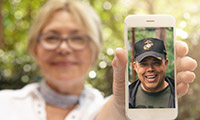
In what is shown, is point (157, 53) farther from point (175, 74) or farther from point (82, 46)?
point (82, 46)

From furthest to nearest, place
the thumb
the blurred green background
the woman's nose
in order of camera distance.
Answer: the blurred green background
the woman's nose
the thumb

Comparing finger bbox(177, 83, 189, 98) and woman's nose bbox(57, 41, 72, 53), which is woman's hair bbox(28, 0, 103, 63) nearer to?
woman's nose bbox(57, 41, 72, 53)

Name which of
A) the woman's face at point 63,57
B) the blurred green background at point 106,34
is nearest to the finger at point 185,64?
the woman's face at point 63,57

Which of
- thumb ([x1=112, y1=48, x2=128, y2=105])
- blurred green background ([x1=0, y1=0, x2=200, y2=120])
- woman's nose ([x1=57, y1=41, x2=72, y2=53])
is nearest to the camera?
thumb ([x1=112, y1=48, x2=128, y2=105])

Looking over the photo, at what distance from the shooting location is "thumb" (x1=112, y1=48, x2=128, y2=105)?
1.99ft

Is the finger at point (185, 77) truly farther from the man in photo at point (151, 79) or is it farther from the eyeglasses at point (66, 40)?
the eyeglasses at point (66, 40)

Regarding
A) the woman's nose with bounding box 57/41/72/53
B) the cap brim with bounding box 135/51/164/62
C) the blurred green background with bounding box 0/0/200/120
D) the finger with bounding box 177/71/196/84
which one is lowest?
the blurred green background with bounding box 0/0/200/120

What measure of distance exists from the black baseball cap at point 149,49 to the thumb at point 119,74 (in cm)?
6

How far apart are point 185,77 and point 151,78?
3.5 inches

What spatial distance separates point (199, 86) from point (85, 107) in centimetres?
77

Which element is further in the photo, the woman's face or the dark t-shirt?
the woman's face

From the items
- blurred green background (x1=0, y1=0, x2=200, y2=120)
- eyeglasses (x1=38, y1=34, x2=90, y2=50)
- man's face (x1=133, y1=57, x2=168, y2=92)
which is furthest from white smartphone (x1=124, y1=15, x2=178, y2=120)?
blurred green background (x1=0, y1=0, x2=200, y2=120)

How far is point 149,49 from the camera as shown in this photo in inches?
26.5

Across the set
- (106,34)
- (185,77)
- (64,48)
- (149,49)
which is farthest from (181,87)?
(106,34)
